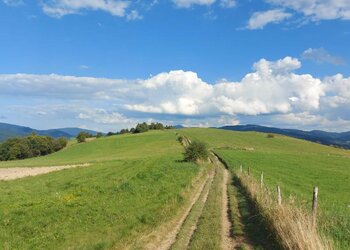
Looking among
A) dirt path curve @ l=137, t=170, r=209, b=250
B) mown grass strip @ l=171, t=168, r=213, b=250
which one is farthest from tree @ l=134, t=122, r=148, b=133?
dirt path curve @ l=137, t=170, r=209, b=250

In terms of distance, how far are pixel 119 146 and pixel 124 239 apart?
368ft

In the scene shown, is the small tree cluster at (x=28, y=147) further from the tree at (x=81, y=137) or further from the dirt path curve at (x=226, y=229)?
the dirt path curve at (x=226, y=229)

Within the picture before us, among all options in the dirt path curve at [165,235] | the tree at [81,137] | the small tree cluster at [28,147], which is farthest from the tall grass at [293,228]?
the tree at [81,137]

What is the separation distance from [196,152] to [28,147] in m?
92.2

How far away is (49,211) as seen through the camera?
22.8 metres

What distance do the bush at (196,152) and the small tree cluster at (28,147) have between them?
8935 cm

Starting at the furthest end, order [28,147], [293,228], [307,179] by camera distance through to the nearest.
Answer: [28,147] < [307,179] < [293,228]

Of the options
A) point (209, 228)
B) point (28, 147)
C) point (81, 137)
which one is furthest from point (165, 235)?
point (81, 137)

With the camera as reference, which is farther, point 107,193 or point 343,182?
point 343,182

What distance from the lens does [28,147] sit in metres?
136

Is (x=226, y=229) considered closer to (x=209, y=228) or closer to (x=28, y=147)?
(x=209, y=228)

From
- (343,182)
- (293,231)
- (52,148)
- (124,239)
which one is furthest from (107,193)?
(52,148)

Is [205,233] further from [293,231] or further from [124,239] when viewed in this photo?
[293,231]

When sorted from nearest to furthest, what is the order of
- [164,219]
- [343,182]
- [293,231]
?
[293,231] < [164,219] < [343,182]
